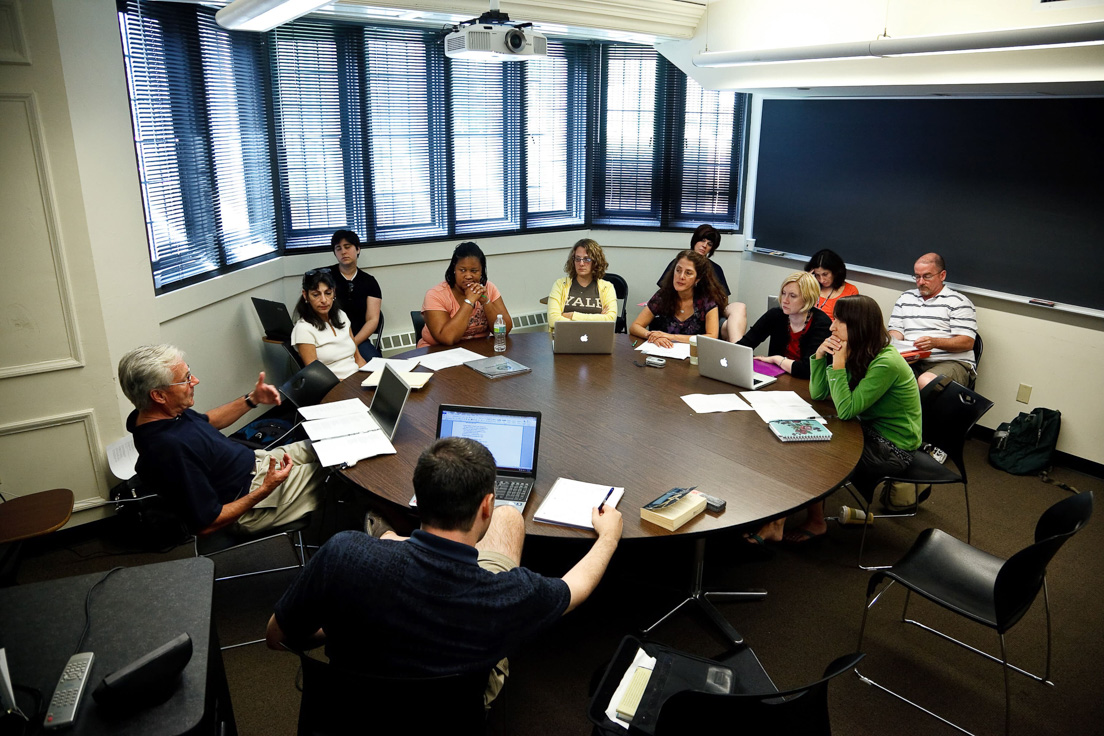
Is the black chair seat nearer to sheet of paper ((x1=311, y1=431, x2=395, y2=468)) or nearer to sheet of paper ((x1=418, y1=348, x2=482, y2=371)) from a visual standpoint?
sheet of paper ((x1=311, y1=431, x2=395, y2=468))

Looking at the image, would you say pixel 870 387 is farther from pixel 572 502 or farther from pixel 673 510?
pixel 572 502

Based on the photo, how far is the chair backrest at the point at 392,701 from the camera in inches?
66.6

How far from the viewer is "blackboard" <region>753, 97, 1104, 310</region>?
4.60 metres

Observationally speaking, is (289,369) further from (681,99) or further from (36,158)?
(681,99)

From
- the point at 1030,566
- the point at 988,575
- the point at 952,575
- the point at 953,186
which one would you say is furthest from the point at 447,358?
the point at 953,186

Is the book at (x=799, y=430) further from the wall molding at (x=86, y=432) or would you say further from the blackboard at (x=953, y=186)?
the wall molding at (x=86, y=432)

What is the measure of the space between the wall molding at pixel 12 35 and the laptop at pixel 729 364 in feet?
11.6

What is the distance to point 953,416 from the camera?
12.1ft

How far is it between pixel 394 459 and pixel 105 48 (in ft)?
8.85

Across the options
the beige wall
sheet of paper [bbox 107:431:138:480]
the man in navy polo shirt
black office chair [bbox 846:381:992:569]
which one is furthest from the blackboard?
sheet of paper [bbox 107:431:138:480]

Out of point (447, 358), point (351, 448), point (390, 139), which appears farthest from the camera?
point (390, 139)

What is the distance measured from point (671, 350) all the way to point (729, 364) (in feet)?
2.04

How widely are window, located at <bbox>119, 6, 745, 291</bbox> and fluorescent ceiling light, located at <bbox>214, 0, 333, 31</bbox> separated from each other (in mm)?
676

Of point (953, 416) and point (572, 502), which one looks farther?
point (953, 416)
